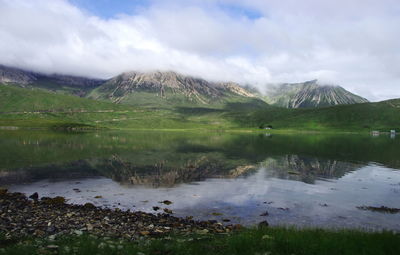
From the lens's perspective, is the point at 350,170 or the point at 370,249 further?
the point at 350,170

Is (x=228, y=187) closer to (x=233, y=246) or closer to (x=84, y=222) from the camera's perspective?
(x=84, y=222)

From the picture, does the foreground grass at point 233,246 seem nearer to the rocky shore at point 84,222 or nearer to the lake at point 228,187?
the rocky shore at point 84,222

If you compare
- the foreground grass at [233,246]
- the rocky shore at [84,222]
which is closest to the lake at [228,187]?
the rocky shore at [84,222]

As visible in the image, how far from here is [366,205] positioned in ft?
135

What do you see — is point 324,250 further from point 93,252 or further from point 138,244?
point 93,252

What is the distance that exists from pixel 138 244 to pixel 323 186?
1725 inches

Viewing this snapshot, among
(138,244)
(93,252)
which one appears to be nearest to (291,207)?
(138,244)

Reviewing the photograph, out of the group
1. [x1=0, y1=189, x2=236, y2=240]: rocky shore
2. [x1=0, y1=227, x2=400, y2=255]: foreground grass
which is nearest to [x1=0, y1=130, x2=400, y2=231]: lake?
[x1=0, y1=189, x2=236, y2=240]: rocky shore

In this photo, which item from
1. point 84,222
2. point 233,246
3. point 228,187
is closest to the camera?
point 233,246

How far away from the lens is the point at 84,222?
28.0 m

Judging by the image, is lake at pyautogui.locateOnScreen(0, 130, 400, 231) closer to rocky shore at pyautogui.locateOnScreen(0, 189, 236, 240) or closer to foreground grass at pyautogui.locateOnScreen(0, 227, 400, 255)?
rocky shore at pyautogui.locateOnScreen(0, 189, 236, 240)

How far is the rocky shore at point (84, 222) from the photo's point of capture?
24.1 m

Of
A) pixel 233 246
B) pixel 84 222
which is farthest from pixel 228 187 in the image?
pixel 233 246

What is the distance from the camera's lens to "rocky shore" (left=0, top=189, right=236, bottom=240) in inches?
948
